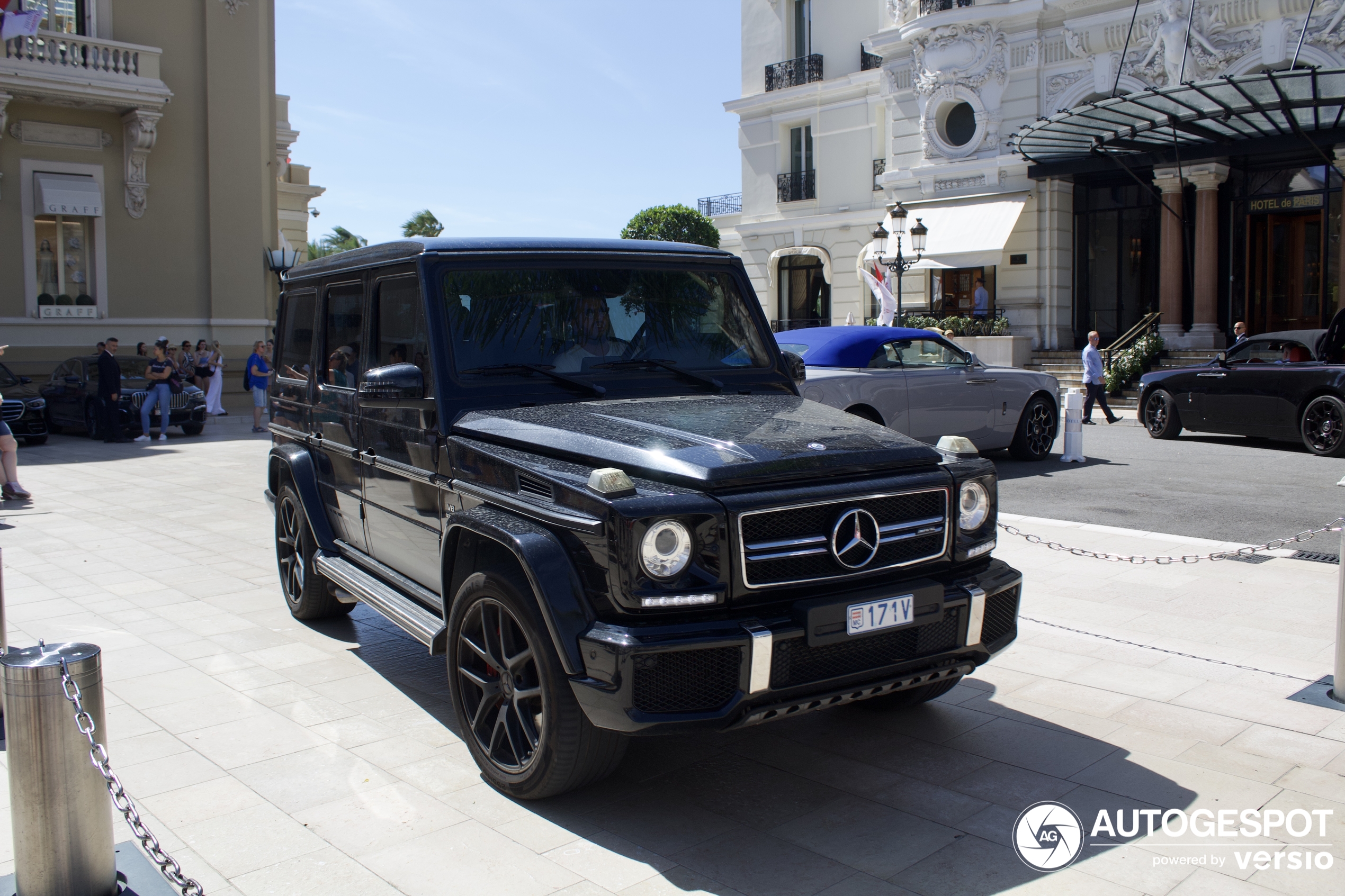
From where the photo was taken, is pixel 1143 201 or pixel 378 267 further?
pixel 1143 201

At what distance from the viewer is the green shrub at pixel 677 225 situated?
46.6 metres

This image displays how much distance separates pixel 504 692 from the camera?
3785 millimetres

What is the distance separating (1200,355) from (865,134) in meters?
13.1

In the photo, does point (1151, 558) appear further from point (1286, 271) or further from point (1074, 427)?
point (1286, 271)

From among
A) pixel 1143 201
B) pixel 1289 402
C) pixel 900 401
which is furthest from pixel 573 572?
pixel 1143 201

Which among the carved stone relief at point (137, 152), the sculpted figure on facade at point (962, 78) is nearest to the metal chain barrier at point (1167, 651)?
the sculpted figure on facade at point (962, 78)

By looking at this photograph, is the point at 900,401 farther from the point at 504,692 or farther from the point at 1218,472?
the point at 504,692

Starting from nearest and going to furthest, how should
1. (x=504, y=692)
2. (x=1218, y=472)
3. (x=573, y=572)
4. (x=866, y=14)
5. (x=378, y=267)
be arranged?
(x=573, y=572)
(x=504, y=692)
(x=378, y=267)
(x=1218, y=472)
(x=866, y=14)

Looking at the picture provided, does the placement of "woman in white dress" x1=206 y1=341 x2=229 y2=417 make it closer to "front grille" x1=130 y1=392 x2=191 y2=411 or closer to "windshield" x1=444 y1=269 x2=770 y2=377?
"front grille" x1=130 y1=392 x2=191 y2=411

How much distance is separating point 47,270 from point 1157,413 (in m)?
23.0

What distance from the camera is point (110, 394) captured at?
1759 centimetres

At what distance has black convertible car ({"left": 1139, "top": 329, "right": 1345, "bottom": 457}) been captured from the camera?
1318cm

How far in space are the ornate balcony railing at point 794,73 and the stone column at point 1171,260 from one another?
12532 millimetres

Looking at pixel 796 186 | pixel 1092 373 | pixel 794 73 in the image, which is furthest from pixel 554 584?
pixel 794 73
